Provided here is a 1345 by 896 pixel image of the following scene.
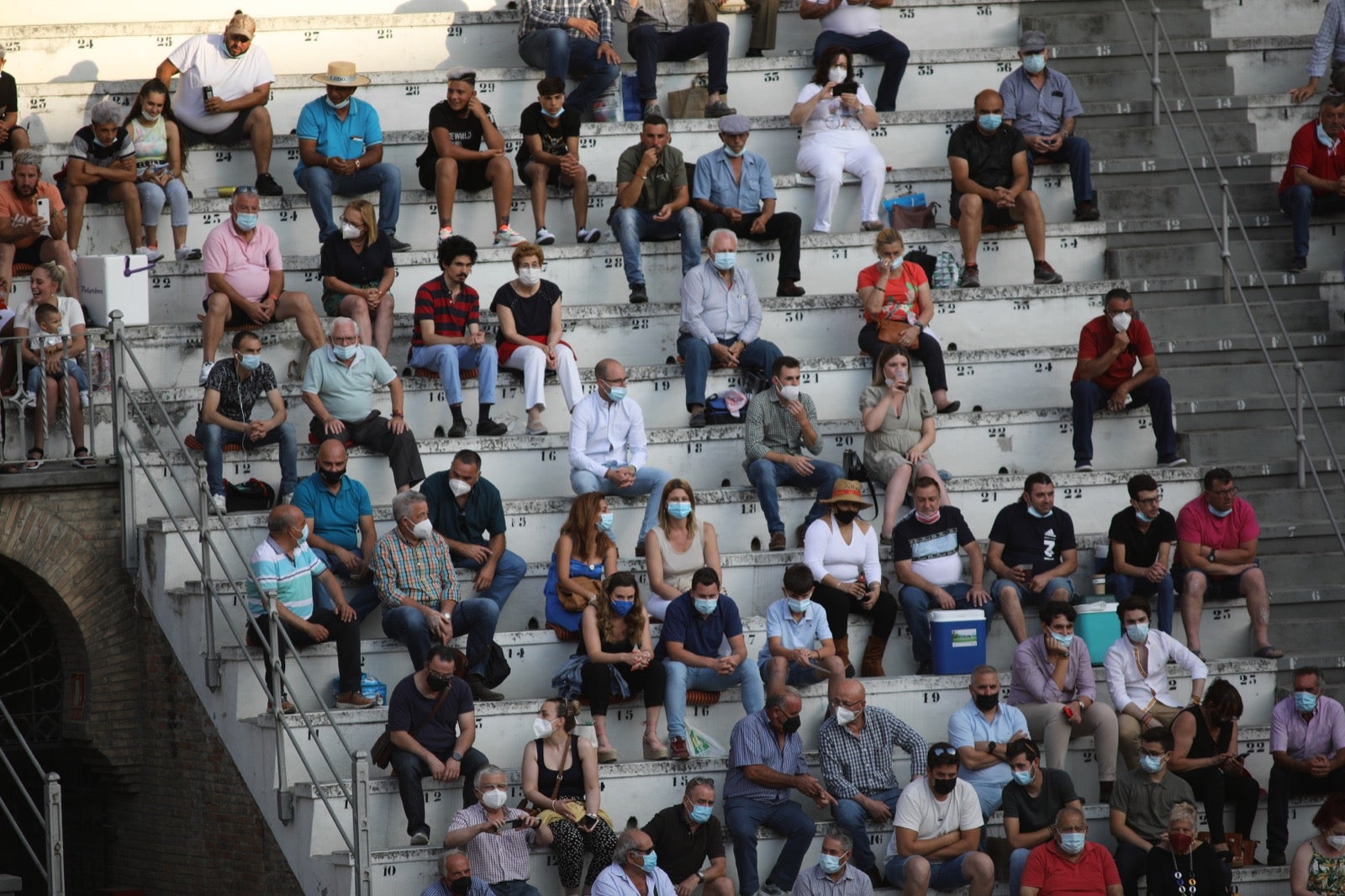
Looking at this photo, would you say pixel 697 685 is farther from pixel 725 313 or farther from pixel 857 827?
pixel 725 313

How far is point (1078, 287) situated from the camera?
15352mm

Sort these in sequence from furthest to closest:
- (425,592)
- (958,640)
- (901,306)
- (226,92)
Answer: (226,92) < (901,306) < (958,640) < (425,592)

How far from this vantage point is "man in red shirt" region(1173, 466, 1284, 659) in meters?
13.2

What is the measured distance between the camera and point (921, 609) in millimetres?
12773

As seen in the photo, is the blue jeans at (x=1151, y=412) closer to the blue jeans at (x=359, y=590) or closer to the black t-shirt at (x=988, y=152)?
the black t-shirt at (x=988, y=152)

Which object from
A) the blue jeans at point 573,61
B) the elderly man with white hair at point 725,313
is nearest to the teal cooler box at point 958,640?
the elderly man with white hair at point 725,313

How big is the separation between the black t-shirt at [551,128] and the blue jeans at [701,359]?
2.05 meters

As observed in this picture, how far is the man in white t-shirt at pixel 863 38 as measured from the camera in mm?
16656

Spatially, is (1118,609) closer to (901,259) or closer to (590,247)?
(901,259)

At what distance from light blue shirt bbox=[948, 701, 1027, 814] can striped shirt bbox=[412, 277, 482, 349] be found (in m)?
4.44

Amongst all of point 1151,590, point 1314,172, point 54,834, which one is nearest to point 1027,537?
point 1151,590

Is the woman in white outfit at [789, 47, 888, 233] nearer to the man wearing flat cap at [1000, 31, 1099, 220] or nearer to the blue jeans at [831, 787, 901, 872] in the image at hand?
the man wearing flat cap at [1000, 31, 1099, 220]

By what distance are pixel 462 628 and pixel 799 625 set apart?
6.72ft

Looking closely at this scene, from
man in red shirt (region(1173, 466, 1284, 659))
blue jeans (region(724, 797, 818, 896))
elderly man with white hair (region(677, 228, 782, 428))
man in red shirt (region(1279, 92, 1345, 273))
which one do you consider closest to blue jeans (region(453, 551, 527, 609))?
blue jeans (region(724, 797, 818, 896))
